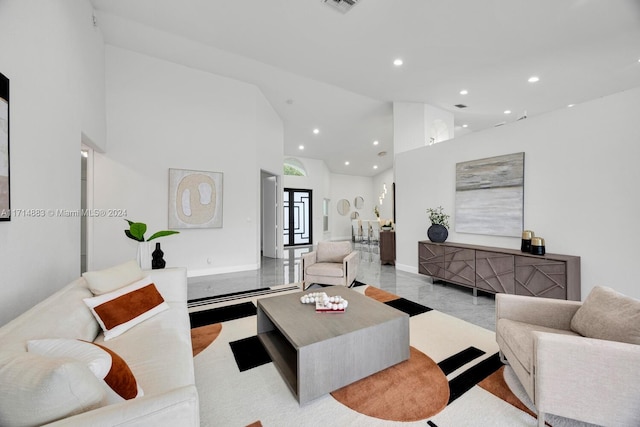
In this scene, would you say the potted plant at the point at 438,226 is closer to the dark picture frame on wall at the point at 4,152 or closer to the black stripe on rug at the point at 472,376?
the black stripe on rug at the point at 472,376

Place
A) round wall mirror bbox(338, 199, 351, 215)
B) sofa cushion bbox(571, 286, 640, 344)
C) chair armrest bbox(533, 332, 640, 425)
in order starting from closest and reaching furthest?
chair armrest bbox(533, 332, 640, 425) < sofa cushion bbox(571, 286, 640, 344) < round wall mirror bbox(338, 199, 351, 215)

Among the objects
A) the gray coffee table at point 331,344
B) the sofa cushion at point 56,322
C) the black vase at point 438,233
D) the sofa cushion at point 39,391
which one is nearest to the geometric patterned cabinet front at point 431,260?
the black vase at point 438,233

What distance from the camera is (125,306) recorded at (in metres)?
2.00

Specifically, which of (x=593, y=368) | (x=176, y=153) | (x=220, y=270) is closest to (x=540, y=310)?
(x=593, y=368)

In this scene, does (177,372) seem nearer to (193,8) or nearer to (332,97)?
(193,8)

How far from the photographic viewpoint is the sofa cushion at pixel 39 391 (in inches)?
30.9

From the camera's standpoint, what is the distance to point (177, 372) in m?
1.45

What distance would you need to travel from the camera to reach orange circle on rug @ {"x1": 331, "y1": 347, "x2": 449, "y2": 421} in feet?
5.48

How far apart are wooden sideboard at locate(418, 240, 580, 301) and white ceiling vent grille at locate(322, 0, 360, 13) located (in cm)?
365

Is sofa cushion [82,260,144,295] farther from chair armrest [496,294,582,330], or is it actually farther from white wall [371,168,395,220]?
white wall [371,168,395,220]

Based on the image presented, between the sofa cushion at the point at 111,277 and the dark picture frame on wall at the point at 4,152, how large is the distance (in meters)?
0.62

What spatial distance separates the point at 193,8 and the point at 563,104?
7301 millimetres

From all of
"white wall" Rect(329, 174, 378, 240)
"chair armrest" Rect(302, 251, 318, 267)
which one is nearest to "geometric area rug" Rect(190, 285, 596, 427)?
"chair armrest" Rect(302, 251, 318, 267)

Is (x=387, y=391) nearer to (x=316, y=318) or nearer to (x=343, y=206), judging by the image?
(x=316, y=318)
